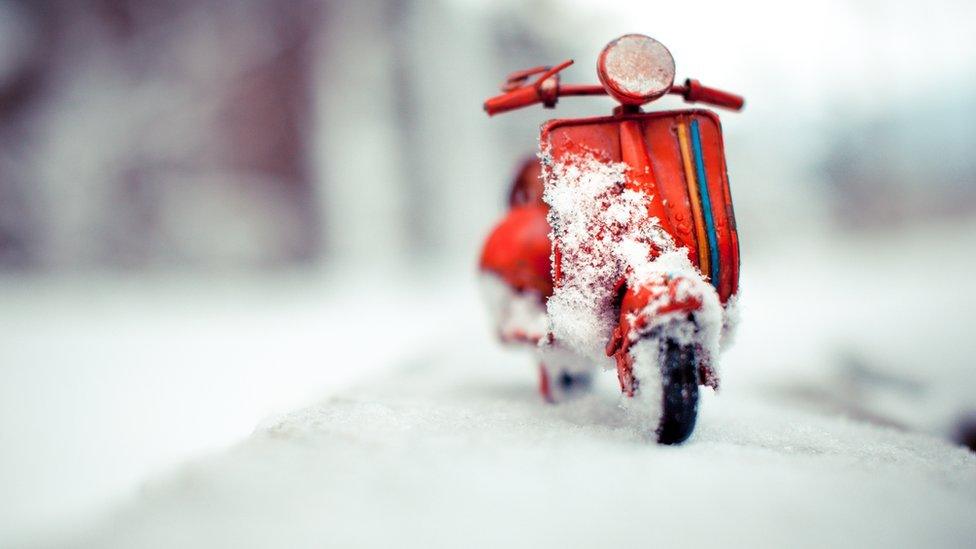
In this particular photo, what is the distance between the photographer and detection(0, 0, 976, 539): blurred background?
4285 mm

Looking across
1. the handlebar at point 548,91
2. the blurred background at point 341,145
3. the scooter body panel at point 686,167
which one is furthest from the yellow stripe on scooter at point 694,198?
the blurred background at point 341,145

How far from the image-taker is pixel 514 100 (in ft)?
4.79

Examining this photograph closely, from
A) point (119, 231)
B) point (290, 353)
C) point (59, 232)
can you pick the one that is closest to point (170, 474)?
point (290, 353)

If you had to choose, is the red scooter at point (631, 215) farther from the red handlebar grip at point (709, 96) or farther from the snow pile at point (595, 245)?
the red handlebar grip at point (709, 96)

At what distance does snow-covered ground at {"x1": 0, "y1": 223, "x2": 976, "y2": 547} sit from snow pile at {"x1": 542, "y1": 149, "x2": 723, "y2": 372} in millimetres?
207

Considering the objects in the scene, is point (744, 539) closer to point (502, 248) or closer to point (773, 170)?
point (502, 248)

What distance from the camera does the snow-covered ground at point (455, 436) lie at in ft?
2.72

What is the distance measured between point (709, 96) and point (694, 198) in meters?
0.41

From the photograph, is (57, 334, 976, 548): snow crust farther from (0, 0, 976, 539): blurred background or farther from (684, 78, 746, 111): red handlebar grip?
(0, 0, 976, 539): blurred background

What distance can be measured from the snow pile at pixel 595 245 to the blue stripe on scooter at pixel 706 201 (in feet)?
0.13

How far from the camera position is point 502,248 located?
1.65 meters

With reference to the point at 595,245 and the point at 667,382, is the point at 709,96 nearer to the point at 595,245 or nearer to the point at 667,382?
the point at 595,245

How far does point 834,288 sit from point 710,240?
3.51m

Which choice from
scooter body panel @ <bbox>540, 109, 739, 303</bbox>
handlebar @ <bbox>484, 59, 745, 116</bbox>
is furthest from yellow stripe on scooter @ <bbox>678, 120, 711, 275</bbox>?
handlebar @ <bbox>484, 59, 745, 116</bbox>
